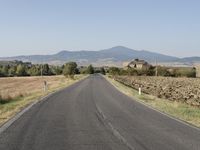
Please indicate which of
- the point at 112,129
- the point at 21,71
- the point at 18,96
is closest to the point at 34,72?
the point at 21,71

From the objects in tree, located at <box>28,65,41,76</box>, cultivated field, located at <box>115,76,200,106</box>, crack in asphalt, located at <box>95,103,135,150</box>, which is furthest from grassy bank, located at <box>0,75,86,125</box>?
tree, located at <box>28,65,41,76</box>

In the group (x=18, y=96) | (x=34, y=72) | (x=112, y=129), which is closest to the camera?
(x=112, y=129)

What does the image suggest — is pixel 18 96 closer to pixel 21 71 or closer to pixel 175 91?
pixel 175 91

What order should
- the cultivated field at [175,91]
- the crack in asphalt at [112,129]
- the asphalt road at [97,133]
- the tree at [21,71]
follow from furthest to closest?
the tree at [21,71]
the cultivated field at [175,91]
the crack in asphalt at [112,129]
the asphalt road at [97,133]

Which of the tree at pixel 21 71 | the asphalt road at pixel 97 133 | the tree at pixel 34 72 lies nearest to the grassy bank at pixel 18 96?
the asphalt road at pixel 97 133

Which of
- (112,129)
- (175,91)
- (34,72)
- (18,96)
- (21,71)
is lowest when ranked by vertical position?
(34,72)

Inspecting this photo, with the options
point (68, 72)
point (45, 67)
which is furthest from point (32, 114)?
point (45, 67)

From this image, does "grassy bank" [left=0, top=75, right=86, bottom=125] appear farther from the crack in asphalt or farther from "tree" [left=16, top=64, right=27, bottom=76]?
"tree" [left=16, top=64, right=27, bottom=76]

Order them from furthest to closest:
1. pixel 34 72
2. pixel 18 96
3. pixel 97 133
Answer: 1. pixel 34 72
2. pixel 18 96
3. pixel 97 133

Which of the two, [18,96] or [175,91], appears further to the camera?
[175,91]

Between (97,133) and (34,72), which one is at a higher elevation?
(97,133)

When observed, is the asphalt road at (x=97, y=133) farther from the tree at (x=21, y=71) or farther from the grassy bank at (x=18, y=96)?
the tree at (x=21, y=71)

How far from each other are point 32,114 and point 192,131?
761 cm

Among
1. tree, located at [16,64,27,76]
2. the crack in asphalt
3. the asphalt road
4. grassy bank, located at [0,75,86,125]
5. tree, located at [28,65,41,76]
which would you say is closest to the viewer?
the asphalt road
